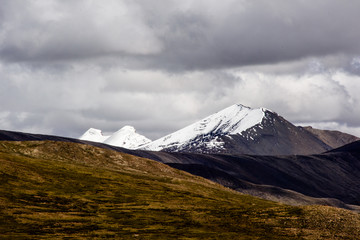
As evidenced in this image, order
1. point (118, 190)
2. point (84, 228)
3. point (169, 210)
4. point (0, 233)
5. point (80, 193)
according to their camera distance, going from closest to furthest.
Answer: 1. point (0, 233)
2. point (84, 228)
3. point (169, 210)
4. point (80, 193)
5. point (118, 190)

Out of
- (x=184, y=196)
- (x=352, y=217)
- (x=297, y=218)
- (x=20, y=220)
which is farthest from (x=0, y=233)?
(x=184, y=196)

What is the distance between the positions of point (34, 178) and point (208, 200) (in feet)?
176

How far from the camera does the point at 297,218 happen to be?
4894 inches

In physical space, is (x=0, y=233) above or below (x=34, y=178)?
below

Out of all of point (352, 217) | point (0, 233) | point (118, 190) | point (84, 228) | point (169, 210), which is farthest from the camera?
point (118, 190)

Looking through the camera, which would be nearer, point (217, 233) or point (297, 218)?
point (217, 233)

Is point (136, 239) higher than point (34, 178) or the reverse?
the reverse

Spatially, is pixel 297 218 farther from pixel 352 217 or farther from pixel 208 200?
pixel 208 200

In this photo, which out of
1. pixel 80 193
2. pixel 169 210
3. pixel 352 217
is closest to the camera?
pixel 352 217

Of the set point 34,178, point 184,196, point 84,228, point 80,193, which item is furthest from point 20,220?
point 184,196

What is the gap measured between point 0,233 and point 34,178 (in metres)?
76.7

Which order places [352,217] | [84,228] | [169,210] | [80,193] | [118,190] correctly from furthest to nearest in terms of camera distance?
[118,190], [80,193], [169,210], [352,217], [84,228]

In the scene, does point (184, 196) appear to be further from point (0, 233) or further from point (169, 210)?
point (0, 233)

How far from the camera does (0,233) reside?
96000 millimetres
